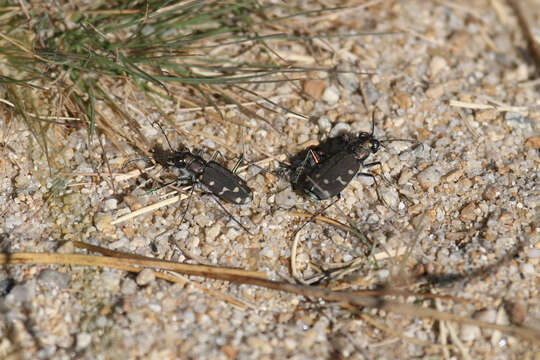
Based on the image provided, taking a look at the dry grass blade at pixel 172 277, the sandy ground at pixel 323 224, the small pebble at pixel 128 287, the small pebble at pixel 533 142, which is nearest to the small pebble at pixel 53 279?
the sandy ground at pixel 323 224

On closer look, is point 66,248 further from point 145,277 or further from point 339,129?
point 339,129

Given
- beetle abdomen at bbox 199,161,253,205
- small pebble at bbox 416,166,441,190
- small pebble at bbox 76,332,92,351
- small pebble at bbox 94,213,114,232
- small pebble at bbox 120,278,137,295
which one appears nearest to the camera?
small pebble at bbox 76,332,92,351

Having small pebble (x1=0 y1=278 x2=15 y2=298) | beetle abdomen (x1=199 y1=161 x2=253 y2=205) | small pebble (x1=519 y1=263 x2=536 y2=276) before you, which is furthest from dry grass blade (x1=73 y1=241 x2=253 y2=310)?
small pebble (x1=519 y1=263 x2=536 y2=276)

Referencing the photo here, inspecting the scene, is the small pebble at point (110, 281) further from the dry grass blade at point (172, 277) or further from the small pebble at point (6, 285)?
the small pebble at point (6, 285)

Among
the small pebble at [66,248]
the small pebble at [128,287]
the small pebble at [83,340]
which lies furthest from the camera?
the small pebble at [66,248]

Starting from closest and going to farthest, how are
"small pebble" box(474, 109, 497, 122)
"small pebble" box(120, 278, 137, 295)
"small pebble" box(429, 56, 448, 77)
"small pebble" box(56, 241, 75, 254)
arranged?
"small pebble" box(120, 278, 137, 295)
"small pebble" box(56, 241, 75, 254)
"small pebble" box(474, 109, 497, 122)
"small pebble" box(429, 56, 448, 77)

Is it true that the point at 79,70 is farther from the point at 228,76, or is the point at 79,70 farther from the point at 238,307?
the point at 238,307

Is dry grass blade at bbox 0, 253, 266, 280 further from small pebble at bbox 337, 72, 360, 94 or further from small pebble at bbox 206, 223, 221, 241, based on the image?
small pebble at bbox 337, 72, 360, 94

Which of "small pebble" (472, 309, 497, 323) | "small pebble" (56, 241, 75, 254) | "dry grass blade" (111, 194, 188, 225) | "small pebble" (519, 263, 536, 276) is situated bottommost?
"small pebble" (472, 309, 497, 323)
